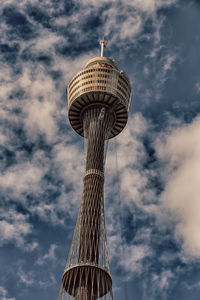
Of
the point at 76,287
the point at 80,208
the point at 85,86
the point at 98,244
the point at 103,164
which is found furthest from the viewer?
the point at 85,86

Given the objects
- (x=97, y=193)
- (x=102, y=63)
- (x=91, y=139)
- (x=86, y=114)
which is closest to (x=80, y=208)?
(x=97, y=193)

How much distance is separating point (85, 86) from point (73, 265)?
71.1m

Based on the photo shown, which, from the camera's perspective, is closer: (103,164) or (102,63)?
(103,164)

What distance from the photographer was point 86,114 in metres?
150

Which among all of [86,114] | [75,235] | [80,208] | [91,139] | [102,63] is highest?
[102,63]

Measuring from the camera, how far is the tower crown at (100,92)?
147500mm

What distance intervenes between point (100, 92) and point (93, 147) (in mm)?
23222

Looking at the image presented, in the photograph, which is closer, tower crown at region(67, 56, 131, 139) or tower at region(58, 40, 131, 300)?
tower at region(58, 40, 131, 300)

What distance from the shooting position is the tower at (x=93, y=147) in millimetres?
107312

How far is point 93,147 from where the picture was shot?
138 meters

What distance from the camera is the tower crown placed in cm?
14750

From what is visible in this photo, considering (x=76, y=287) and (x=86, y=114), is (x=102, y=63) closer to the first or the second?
(x=86, y=114)

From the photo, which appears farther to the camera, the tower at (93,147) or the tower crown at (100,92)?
the tower crown at (100,92)

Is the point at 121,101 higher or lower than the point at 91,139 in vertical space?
higher
